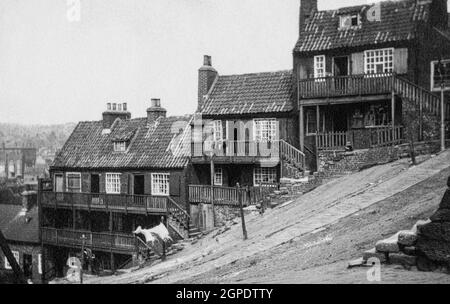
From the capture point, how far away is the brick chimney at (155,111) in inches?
1500

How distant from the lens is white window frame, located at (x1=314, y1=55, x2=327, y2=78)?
99.9 ft

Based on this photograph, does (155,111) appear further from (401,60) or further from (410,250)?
(410,250)

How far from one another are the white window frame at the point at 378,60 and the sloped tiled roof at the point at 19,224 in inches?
1086

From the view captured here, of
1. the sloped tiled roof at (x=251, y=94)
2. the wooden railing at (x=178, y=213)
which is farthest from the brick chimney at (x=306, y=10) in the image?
the wooden railing at (x=178, y=213)

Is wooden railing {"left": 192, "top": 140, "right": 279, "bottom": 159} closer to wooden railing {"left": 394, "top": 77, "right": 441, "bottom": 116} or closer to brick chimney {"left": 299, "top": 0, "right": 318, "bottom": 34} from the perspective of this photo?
wooden railing {"left": 394, "top": 77, "right": 441, "bottom": 116}

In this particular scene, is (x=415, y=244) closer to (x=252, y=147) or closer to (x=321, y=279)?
(x=321, y=279)

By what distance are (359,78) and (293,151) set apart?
5.69 metres

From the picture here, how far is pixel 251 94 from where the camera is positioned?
3362cm

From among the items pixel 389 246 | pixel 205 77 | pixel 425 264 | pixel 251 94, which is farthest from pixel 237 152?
pixel 425 264

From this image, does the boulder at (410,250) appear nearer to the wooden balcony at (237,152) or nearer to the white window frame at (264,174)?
the wooden balcony at (237,152)

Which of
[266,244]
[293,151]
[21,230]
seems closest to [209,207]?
[293,151]

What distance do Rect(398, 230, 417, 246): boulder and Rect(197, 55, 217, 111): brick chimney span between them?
26.6m

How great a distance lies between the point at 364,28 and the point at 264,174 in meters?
10.8

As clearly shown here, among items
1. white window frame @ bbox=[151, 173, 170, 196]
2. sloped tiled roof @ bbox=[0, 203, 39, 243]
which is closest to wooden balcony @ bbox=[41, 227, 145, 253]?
sloped tiled roof @ bbox=[0, 203, 39, 243]
